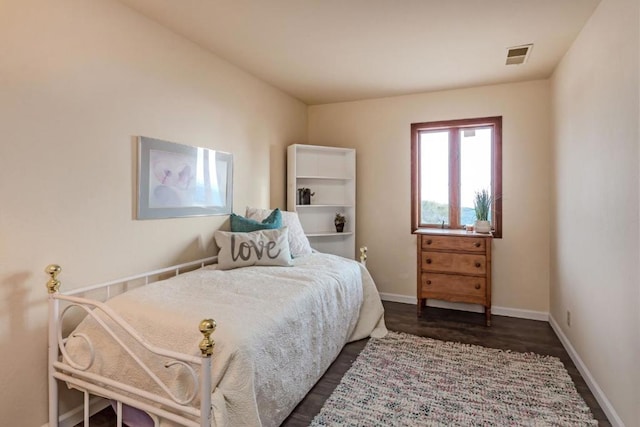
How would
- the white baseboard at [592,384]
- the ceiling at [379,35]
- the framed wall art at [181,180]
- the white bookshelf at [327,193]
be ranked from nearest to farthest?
the white baseboard at [592,384] → the ceiling at [379,35] → the framed wall art at [181,180] → the white bookshelf at [327,193]

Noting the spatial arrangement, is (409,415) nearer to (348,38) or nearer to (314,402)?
(314,402)

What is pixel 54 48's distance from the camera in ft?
5.69

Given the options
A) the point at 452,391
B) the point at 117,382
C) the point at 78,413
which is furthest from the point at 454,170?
the point at 78,413

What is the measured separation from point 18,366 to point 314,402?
1.49 m

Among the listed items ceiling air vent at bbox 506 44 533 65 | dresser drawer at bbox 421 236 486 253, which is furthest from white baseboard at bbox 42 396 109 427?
ceiling air vent at bbox 506 44 533 65

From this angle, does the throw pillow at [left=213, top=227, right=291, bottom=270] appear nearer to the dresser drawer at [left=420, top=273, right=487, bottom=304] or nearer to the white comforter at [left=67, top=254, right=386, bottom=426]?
the white comforter at [left=67, top=254, right=386, bottom=426]

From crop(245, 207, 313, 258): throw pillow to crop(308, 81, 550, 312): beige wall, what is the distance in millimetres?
1100

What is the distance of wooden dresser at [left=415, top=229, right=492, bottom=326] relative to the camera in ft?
10.6

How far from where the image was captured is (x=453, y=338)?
2.92m

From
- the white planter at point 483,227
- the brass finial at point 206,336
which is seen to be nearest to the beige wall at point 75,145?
the brass finial at point 206,336

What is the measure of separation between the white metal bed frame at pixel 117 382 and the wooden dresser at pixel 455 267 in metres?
2.56

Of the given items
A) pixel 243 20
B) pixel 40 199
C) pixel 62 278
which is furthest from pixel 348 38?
pixel 62 278

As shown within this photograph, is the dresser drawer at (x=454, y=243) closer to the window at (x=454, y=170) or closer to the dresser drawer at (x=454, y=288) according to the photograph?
the dresser drawer at (x=454, y=288)

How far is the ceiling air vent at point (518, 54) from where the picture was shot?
262cm
